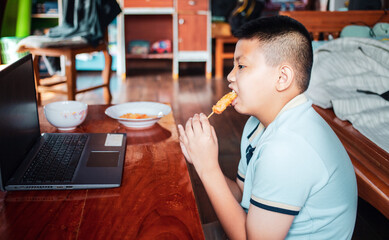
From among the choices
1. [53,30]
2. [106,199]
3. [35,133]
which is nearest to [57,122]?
[35,133]

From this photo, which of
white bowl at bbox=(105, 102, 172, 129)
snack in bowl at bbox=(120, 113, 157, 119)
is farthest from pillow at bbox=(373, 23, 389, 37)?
snack in bowl at bbox=(120, 113, 157, 119)

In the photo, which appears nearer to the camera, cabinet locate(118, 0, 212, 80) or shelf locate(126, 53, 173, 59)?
cabinet locate(118, 0, 212, 80)

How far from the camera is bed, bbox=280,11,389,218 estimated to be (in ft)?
4.48

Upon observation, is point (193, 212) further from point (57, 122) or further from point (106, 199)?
point (57, 122)

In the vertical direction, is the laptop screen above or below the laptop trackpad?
above

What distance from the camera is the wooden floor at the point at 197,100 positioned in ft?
5.90

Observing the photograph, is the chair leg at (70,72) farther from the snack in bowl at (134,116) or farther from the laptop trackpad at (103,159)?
the laptop trackpad at (103,159)

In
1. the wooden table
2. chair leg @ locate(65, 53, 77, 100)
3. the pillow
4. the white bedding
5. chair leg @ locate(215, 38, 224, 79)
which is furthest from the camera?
chair leg @ locate(215, 38, 224, 79)

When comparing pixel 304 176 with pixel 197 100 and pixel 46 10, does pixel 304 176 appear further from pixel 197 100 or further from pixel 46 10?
pixel 46 10

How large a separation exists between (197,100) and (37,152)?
A: 2700 mm

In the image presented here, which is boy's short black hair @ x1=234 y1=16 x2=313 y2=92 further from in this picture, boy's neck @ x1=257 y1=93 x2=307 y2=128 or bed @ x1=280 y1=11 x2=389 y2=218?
bed @ x1=280 y1=11 x2=389 y2=218

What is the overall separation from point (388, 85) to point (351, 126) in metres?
0.32

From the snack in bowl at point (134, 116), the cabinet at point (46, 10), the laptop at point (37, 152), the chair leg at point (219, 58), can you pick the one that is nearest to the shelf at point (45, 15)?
the cabinet at point (46, 10)

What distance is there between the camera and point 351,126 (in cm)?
171
